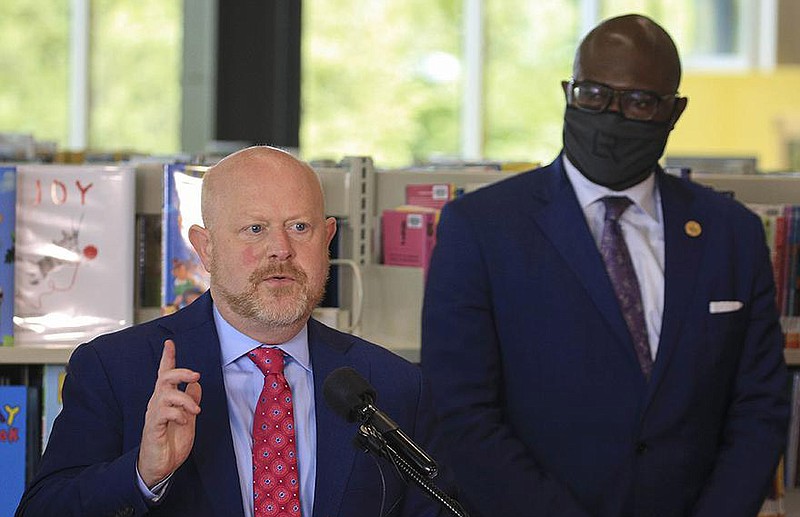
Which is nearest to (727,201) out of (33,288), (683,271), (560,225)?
(683,271)

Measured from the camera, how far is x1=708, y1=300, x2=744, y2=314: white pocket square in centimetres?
275

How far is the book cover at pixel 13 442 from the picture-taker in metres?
2.85

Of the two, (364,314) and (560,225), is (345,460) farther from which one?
(364,314)

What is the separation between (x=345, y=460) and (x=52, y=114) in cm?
920

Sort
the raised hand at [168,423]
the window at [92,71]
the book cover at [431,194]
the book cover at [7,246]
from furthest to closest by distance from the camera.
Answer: the window at [92,71] → the book cover at [431,194] → the book cover at [7,246] → the raised hand at [168,423]

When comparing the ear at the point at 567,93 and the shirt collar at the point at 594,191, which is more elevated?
the ear at the point at 567,93

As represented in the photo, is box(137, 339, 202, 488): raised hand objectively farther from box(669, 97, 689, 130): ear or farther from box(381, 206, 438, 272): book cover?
box(381, 206, 438, 272): book cover

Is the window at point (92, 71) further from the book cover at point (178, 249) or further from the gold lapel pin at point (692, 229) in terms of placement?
the gold lapel pin at point (692, 229)

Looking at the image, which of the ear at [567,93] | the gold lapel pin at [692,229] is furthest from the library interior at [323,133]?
the gold lapel pin at [692,229]

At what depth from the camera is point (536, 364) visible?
2695 mm

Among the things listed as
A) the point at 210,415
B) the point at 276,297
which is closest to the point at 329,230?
the point at 276,297

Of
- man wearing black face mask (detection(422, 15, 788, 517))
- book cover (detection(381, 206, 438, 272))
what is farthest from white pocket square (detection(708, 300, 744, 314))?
book cover (detection(381, 206, 438, 272))

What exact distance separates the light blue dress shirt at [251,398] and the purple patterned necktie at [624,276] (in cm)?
88

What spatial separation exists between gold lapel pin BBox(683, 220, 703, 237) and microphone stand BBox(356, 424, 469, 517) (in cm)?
134
